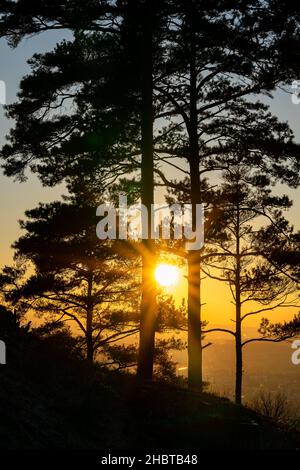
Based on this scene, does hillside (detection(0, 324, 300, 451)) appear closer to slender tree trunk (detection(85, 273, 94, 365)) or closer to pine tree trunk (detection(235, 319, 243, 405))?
pine tree trunk (detection(235, 319, 243, 405))

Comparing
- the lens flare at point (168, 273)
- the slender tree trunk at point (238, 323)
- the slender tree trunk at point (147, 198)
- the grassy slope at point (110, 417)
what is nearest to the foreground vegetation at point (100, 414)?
the grassy slope at point (110, 417)

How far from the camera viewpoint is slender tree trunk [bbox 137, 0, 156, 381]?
39.6 ft

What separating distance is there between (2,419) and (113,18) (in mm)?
9512

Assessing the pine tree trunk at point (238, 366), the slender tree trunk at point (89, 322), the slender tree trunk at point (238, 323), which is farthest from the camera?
the slender tree trunk at point (89, 322)

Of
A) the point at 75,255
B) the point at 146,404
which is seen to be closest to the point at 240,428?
the point at 146,404

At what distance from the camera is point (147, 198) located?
12.6 m

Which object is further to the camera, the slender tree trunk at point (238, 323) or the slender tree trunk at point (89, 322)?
the slender tree trunk at point (89, 322)

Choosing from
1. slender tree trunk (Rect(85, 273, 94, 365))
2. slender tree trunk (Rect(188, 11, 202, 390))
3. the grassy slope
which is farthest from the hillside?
slender tree trunk (Rect(85, 273, 94, 365))

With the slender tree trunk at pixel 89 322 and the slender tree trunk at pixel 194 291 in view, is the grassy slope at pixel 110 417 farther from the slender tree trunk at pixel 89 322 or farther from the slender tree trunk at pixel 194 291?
the slender tree trunk at pixel 89 322

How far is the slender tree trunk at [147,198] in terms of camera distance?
39.6 feet

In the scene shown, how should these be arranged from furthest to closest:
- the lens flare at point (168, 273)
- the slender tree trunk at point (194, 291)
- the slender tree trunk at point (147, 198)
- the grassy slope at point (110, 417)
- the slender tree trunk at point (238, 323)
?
the slender tree trunk at point (238, 323), the lens flare at point (168, 273), the slender tree trunk at point (194, 291), the slender tree trunk at point (147, 198), the grassy slope at point (110, 417)

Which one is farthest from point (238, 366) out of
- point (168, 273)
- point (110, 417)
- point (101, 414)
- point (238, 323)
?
point (101, 414)

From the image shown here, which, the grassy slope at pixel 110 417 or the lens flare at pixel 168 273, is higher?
the lens flare at pixel 168 273

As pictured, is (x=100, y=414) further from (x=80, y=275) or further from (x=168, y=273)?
(x=80, y=275)
